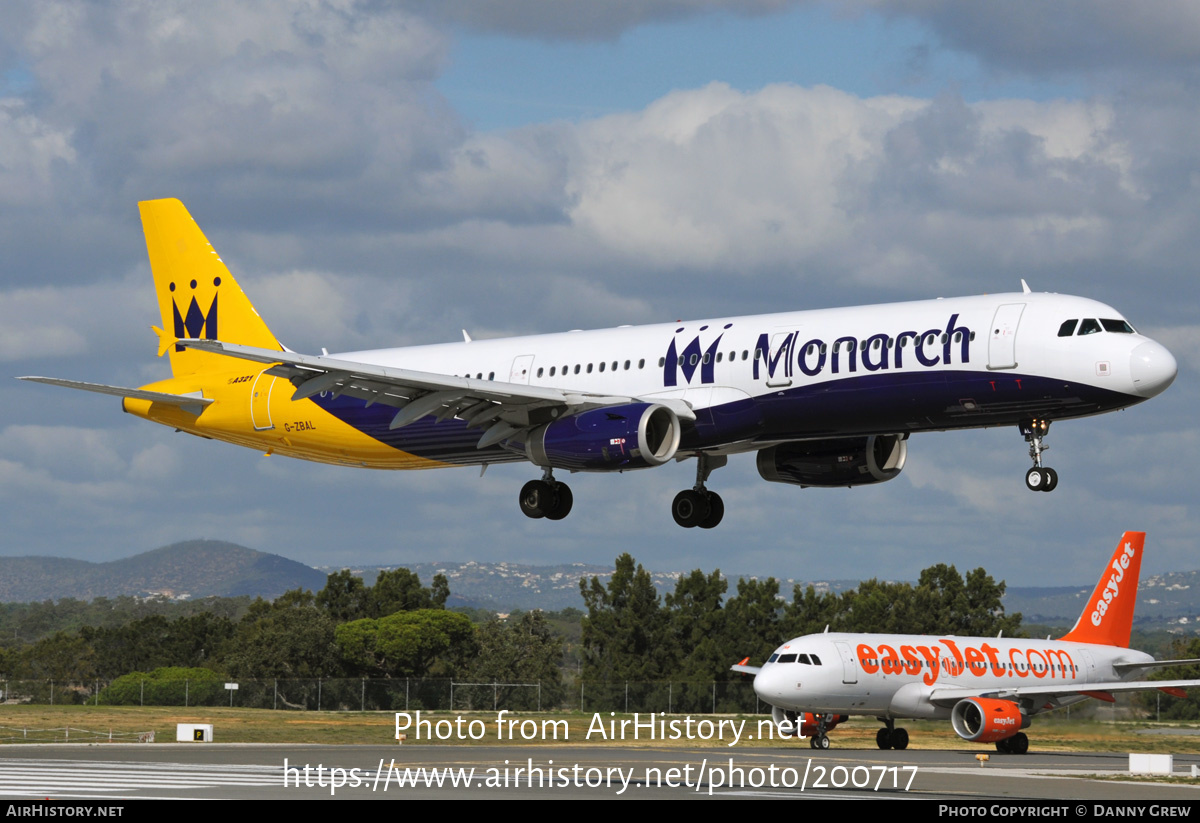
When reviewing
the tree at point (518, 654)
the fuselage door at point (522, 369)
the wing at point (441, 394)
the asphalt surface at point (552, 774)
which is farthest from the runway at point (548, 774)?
the tree at point (518, 654)

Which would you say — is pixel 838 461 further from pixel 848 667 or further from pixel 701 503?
pixel 848 667

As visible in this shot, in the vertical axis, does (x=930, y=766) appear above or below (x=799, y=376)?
below

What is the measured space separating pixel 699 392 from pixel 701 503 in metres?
6.21

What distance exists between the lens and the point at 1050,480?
38562 millimetres

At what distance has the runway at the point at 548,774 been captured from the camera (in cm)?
4122

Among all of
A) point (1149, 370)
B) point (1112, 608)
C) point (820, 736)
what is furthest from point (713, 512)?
point (1112, 608)

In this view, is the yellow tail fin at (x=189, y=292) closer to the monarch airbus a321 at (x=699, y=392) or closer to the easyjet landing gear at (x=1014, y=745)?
the monarch airbus a321 at (x=699, y=392)

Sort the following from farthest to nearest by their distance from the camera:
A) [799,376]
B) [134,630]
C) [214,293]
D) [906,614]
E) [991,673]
A: [134,630], [906,614], [991,673], [214,293], [799,376]

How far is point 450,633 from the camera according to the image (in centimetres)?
13488

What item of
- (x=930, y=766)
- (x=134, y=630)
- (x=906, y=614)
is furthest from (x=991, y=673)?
(x=134, y=630)

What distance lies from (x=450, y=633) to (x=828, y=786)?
91333mm

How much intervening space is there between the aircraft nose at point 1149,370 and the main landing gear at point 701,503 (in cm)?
1418

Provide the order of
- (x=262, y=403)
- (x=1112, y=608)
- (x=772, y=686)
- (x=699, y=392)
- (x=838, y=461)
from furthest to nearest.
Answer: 1. (x=1112, y=608)
2. (x=772, y=686)
3. (x=262, y=403)
4. (x=838, y=461)
5. (x=699, y=392)

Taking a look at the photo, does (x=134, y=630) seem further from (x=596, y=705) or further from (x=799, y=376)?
(x=799, y=376)
